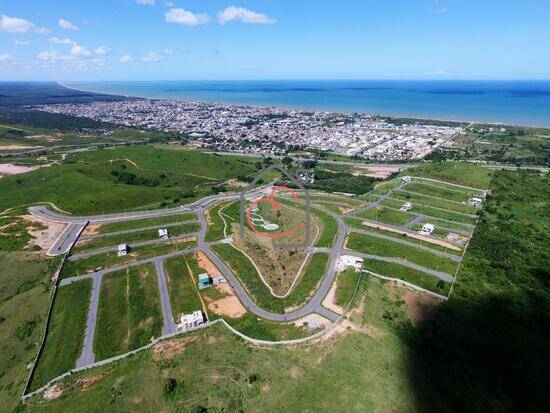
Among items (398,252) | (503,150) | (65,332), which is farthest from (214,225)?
(503,150)

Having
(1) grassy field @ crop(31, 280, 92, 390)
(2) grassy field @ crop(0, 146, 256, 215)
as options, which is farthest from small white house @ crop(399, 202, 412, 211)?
(1) grassy field @ crop(31, 280, 92, 390)

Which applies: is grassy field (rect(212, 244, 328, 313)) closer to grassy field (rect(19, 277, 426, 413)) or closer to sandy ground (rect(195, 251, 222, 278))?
sandy ground (rect(195, 251, 222, 278))

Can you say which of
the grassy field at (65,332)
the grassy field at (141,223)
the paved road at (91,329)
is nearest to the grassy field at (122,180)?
the grassy field at (141,223)

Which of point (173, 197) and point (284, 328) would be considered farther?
point (173, 197)

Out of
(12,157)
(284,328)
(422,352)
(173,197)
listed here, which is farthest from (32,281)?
(12,157)

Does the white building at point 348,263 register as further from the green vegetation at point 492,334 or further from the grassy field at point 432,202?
the grassy field at point 432,202

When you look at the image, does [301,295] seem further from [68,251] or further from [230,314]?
[68,251]
